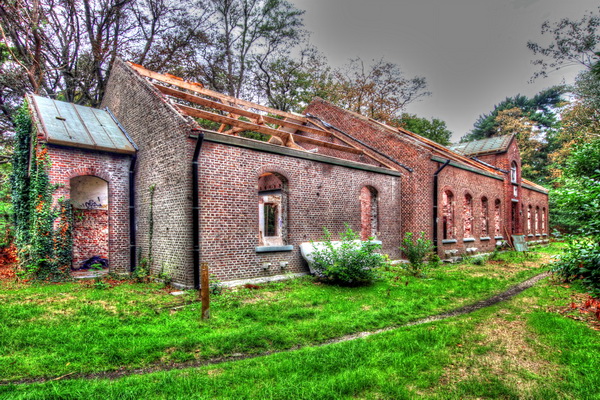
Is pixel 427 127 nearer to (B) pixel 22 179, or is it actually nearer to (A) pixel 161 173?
(A) pixel 161 173

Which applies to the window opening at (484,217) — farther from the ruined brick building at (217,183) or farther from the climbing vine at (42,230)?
the climbing vine at (42,230)

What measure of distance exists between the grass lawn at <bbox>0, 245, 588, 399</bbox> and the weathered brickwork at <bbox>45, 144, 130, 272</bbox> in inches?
114

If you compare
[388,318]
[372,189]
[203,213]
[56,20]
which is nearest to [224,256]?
[203,213]

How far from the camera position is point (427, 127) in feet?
105

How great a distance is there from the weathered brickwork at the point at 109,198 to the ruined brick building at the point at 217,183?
0.03m

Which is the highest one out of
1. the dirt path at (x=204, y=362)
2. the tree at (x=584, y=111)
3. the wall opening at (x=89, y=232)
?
the tree at (x=584, y=111)

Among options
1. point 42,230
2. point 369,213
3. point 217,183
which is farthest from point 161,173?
point 369,213

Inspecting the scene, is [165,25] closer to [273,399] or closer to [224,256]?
[224,256]

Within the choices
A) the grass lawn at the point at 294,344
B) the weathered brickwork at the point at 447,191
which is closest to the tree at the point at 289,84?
the weathered brickwork at the point at 447,191

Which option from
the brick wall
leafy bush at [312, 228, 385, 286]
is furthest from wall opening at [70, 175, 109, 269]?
leafy bush at [312, 228, 385, 286]

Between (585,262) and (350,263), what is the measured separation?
16.5ft

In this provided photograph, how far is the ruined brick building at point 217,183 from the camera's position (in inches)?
352

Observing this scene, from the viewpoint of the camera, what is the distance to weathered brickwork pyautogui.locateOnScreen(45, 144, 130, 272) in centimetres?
1014

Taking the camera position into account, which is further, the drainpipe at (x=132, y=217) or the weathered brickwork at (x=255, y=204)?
the drainpipe at (x=132, y=217)
